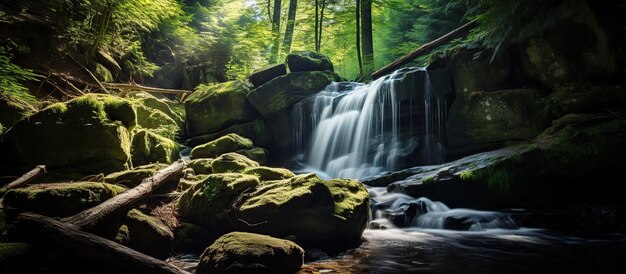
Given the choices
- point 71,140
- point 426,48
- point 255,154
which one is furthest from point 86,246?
point 426,48

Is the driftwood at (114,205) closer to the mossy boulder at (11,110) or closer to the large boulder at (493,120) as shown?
the mossy boulder at (11,110)

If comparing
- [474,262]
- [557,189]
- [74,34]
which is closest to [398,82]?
[557,189]

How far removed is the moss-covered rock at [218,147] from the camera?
373 inches

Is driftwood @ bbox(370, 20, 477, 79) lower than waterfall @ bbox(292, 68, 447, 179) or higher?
higher

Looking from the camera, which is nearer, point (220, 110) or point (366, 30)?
point (220, 110)

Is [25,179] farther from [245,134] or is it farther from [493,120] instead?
[493,120]

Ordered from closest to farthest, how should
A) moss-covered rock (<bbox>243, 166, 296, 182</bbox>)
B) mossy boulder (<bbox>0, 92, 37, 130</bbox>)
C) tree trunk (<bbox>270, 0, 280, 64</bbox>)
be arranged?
moss-covered rock (<bbox>243, 166, 296, 182</bbox>) < mossy boulder (<bbox>0, 92, 37, 130</bbox>) < tree trunk (<bbox>270, 0, 280, 64</bbox>)

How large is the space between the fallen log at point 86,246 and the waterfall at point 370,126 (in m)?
7.23

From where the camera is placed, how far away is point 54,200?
3986mm

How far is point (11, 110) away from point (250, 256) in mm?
7679

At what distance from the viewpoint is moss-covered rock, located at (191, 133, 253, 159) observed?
9.48 metres

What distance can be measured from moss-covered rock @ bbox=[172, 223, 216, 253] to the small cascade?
3249mm

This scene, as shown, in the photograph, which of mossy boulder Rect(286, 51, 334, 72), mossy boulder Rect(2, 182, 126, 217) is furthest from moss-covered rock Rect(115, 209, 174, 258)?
mossy boulder Rect(286, 51, 334, 72)

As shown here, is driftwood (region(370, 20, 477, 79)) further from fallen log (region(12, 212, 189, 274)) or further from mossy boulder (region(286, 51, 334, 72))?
fallen log (region(12, 212, 189, 274))
